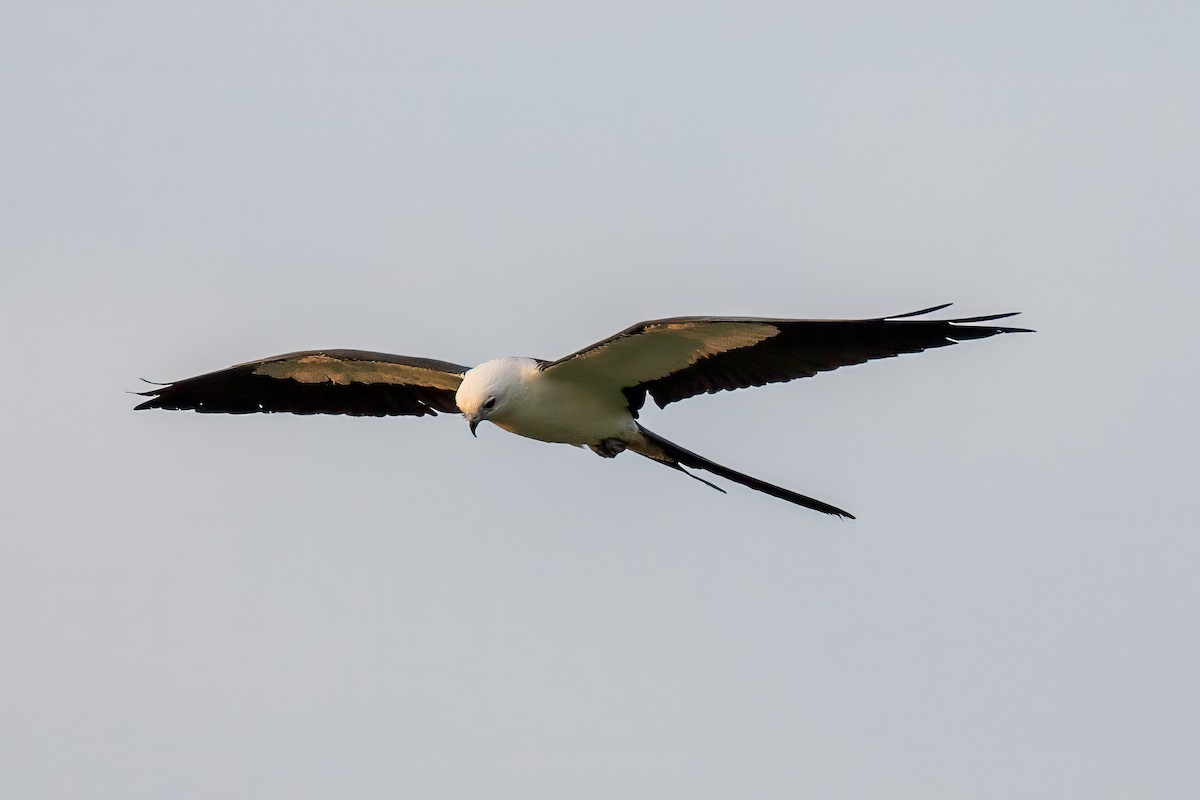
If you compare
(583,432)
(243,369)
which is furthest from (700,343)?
(243,369)

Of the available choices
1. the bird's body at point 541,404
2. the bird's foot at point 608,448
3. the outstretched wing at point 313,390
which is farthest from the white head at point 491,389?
the outstretched wing at point 313,390

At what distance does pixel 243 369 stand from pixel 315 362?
1.78 ft

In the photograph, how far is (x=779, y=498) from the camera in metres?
10.5

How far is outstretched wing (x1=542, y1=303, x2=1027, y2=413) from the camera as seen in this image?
9141 millimetres

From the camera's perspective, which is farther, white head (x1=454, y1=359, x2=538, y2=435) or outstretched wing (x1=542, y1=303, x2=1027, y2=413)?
white head (x1=454, y1=359, x2=538, y2=435)

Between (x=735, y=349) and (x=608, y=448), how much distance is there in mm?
1477

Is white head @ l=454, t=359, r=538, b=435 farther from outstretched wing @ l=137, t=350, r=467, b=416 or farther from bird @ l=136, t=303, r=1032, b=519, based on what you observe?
outstretched wing @ l=137, t=350, r=467, b=416

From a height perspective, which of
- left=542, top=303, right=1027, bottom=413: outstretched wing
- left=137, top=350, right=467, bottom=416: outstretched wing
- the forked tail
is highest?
left=137, top=350, right=467, bottom=416: outstretched wing

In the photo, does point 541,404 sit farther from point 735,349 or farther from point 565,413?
point 735,349

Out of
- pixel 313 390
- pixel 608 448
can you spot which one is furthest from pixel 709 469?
pixel 313 390

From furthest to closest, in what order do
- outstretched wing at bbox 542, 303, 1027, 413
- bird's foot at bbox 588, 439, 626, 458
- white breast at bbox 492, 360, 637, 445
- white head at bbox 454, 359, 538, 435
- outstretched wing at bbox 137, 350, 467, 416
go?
outstretched wing at bbox 137, 350, 467, 416
bird's foot at bbox 588, 439, 626, 458
white breast at bbox 492, 360, 637, 445
white head at bbox 454, 359, 538, 435
outstretched wing at bbox 542, 303, 1027, 413

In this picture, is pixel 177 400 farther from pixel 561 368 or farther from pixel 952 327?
pixel 952 327

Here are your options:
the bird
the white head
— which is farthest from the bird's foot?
the white head

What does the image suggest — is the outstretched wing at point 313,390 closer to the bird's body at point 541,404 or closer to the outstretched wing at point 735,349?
the bird's body at point 541,404
